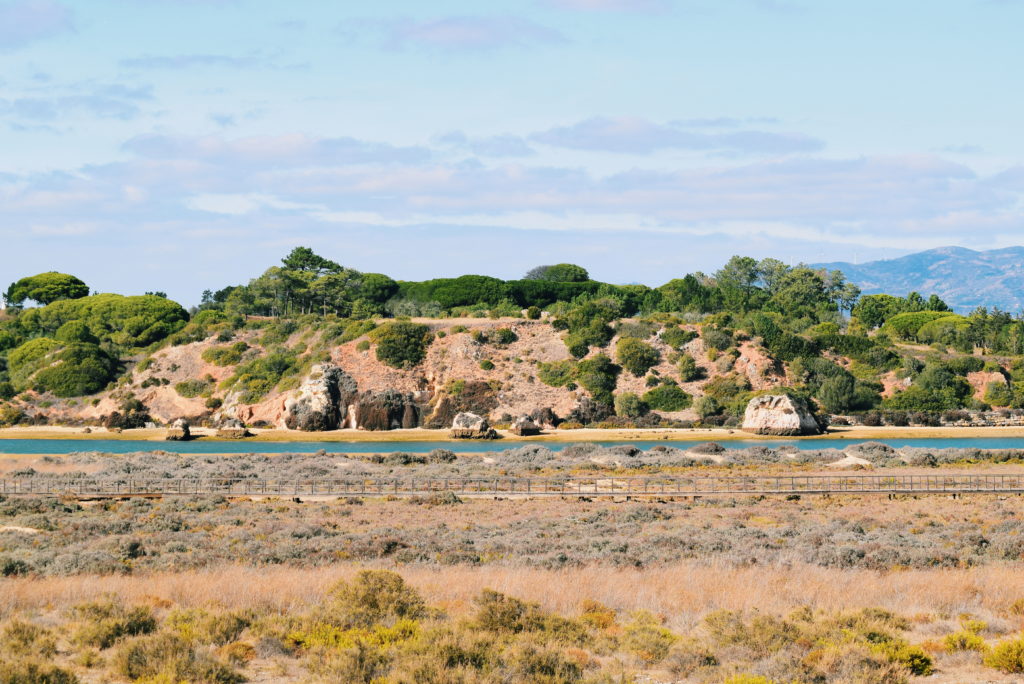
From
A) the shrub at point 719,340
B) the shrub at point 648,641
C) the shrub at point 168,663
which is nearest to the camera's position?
the shrub at point 168,663

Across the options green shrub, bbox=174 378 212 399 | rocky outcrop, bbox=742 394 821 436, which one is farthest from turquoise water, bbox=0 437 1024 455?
green shrub, bbox=174 378 212 399

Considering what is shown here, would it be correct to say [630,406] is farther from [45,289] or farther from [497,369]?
[45,289]

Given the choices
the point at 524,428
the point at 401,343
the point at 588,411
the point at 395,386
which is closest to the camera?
the point at 524,428

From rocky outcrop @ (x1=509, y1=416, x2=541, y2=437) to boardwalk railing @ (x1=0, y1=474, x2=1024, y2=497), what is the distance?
140 feet

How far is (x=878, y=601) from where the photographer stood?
23.0 meters

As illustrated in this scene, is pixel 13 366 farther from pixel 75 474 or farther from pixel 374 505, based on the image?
pixel 374 505

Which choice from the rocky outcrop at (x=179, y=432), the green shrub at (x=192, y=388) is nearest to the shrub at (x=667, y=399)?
the rocky outcrop at (x=179, y=432)

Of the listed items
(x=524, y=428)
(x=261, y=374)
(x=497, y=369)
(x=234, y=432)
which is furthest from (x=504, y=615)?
(x=261, y=374)

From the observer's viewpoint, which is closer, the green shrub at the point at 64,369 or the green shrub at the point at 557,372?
the green shrub at the point at 557,372

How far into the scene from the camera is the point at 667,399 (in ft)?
350

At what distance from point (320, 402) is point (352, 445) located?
48.7ft

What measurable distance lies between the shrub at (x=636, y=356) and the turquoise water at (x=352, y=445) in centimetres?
2287

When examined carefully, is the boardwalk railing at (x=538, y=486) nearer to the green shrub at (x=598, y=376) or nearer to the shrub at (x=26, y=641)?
the shrub at (x=26, y=641)

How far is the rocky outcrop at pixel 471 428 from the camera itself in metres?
94.2
